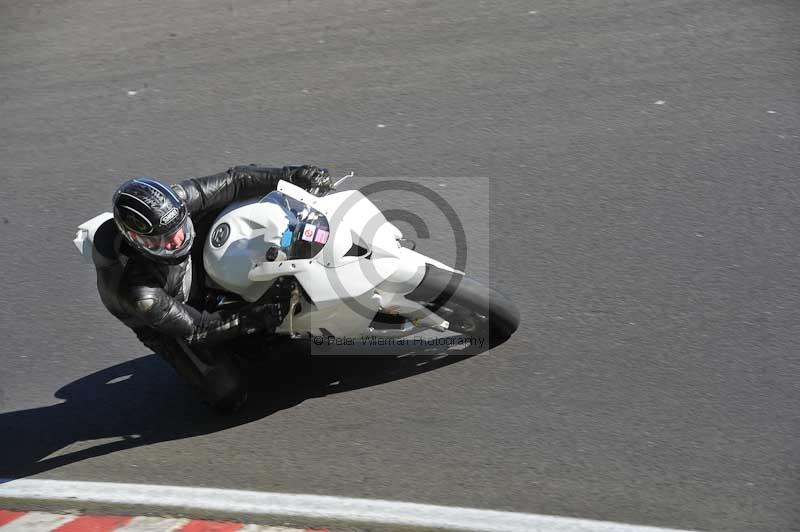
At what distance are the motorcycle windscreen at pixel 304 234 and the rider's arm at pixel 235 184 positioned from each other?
320mm

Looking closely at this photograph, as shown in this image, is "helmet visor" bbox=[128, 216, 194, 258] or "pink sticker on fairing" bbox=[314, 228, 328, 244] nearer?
"helmet visor" bbox=[128, 216, 194, 258]

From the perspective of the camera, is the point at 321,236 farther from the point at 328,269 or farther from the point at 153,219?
the point at 153,219

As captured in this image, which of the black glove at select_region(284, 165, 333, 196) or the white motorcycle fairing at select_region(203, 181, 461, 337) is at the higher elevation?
the black glove at select_region(284, 165, 333, 196)

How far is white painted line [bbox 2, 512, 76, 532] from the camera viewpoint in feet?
14.7

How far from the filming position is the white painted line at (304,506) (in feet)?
13.4

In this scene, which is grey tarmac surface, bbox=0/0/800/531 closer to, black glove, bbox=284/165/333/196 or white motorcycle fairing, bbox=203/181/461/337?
white motorcycle fairing, bbox=203/181/461/337

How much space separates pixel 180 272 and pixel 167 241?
365mm

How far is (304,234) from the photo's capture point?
4.68 metres

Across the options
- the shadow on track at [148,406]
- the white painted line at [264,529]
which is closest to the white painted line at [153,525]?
the white painted line at [264,529]

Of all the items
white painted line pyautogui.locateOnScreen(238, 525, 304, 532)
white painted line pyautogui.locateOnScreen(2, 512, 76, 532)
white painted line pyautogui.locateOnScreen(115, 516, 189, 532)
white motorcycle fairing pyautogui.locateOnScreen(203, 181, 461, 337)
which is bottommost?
white painted line pyautogui.locateOnScreen(2, 512, 76, 532)

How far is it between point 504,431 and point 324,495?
0.93 m

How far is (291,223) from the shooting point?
479 centimetres

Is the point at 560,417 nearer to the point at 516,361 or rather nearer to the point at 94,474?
the point at 516,361

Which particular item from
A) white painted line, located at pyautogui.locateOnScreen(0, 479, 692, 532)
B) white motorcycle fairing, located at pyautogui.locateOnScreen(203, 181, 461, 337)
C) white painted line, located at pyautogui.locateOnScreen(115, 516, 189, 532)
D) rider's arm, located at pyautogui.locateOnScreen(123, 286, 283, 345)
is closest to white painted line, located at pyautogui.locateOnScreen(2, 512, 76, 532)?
white painted line, located at pyautogui.locateOnScreen(0, 479, 692, 532)
